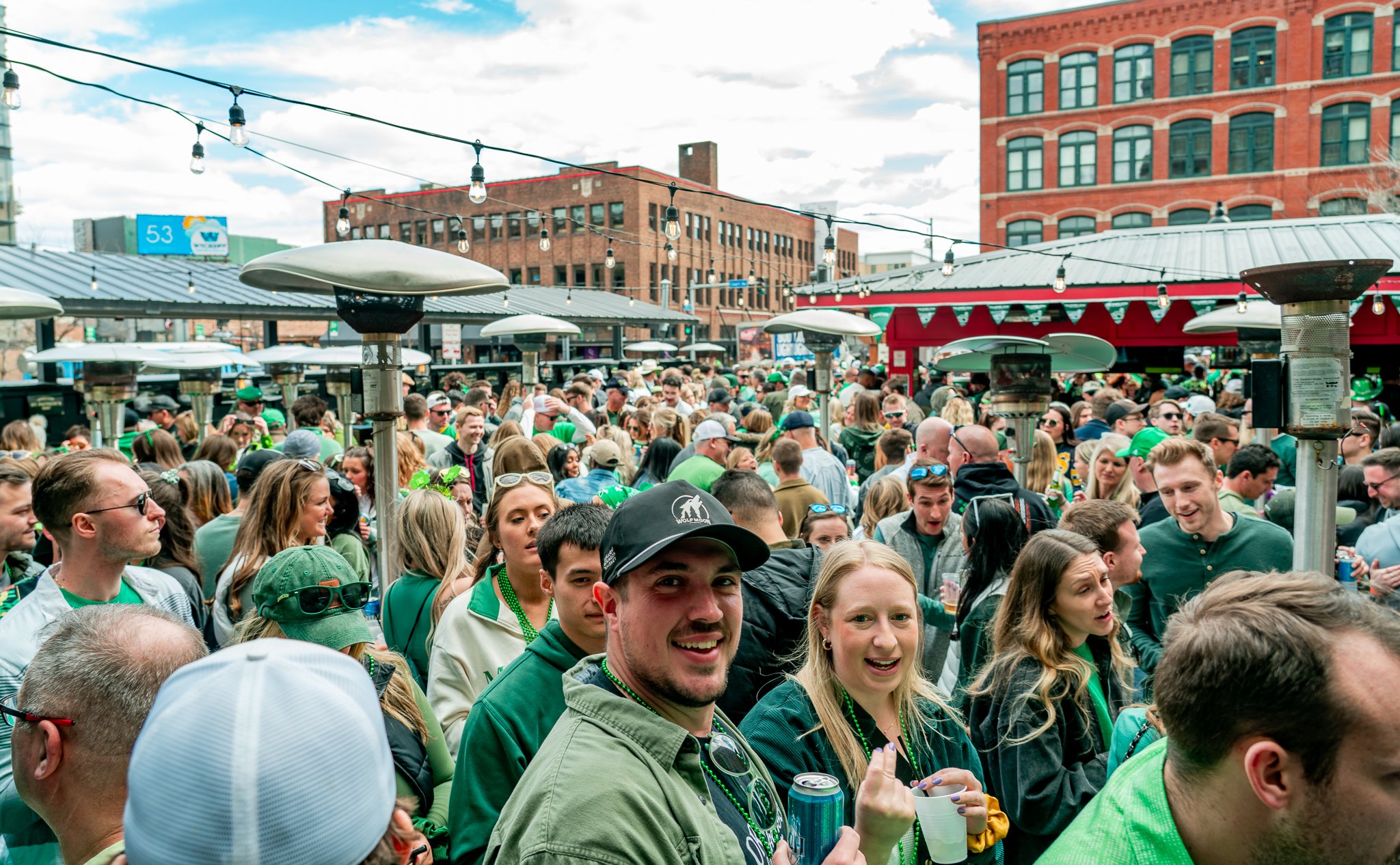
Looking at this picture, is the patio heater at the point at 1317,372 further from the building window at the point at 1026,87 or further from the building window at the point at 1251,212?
the building window at the point at 1026,87

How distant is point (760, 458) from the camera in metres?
8.04

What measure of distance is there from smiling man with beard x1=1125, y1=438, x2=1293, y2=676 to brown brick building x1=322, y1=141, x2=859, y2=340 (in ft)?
172

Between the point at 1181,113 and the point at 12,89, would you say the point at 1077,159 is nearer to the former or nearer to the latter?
the point at 1181,113

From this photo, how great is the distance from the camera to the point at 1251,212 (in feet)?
130

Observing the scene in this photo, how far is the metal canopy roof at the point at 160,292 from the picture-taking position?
18.1m

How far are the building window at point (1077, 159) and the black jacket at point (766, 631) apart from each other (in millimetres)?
42829

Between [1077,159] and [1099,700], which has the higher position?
[1077,159]

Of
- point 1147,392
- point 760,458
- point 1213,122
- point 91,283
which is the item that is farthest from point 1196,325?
point 1213,122

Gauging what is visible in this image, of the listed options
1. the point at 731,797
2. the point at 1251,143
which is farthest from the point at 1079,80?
the point at 731,797

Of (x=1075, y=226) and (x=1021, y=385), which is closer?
(x=1021, y=385)

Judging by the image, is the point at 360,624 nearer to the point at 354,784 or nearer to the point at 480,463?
the point at 354,784

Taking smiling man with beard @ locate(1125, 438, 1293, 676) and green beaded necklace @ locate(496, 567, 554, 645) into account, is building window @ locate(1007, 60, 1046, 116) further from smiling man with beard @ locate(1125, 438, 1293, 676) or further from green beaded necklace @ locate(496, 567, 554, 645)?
green beaded necklace @ locate(496, 567, 554, 645)

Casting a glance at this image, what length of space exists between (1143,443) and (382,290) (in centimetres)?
528

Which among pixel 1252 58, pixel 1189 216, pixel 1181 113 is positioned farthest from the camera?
pixel 1189 216
